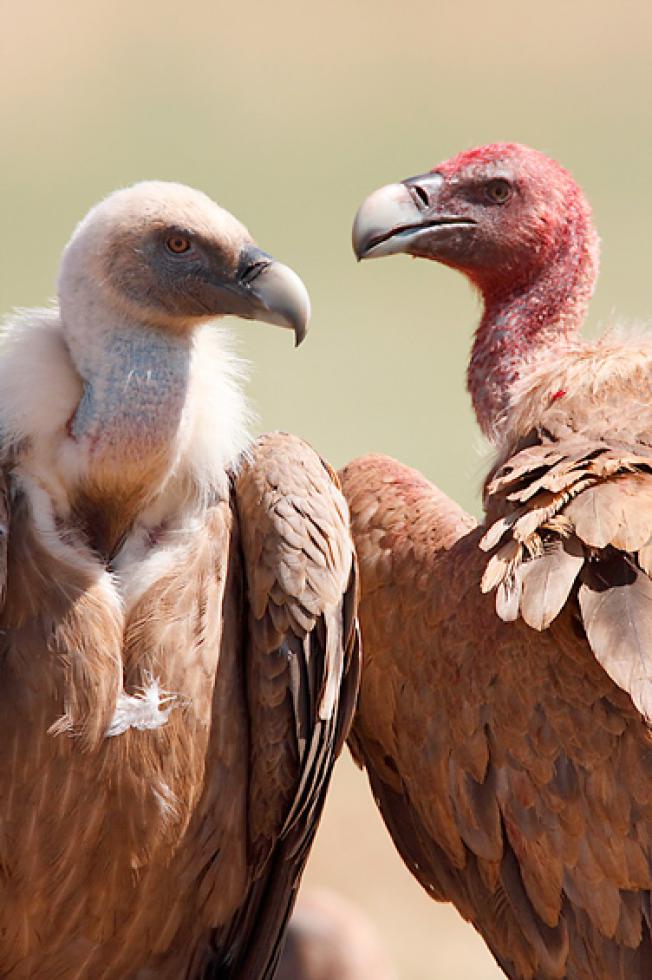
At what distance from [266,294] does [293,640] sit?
0.89m

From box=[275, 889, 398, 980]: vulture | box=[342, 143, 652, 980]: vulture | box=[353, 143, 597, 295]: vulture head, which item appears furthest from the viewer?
box=[275, 889, 398, 980]: vulture

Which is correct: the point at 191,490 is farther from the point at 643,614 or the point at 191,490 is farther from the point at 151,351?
the point at 643,614

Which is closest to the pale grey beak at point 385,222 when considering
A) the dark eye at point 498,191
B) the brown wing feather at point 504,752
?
the dark eye at point 498,191

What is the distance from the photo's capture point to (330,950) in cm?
607

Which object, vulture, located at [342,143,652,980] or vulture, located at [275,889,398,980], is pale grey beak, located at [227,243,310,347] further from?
vulture, located at [275,889,398,980]

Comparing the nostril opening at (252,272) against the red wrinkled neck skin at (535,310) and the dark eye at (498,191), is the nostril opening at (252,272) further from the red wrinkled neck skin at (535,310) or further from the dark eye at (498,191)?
the dark eye at (498,191)

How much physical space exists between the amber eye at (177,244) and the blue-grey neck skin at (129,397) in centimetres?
21

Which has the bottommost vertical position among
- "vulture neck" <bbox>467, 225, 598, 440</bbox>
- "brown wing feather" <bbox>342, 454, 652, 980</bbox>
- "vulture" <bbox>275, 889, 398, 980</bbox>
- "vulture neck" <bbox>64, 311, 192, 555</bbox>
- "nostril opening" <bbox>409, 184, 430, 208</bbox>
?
"vulture" <bbox>275, 889, 398, 980</bbox>

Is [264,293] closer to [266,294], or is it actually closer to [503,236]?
[266,294]

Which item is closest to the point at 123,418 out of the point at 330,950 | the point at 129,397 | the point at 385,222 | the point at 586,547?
the point at 129,397

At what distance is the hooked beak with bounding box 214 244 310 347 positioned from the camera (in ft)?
14.2

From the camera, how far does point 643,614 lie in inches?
163

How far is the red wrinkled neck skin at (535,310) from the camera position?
17.6 ft

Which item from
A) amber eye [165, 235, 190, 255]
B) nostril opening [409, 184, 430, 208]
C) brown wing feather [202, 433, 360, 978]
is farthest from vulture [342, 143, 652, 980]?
amber eye [165, 235, 190, 255]
